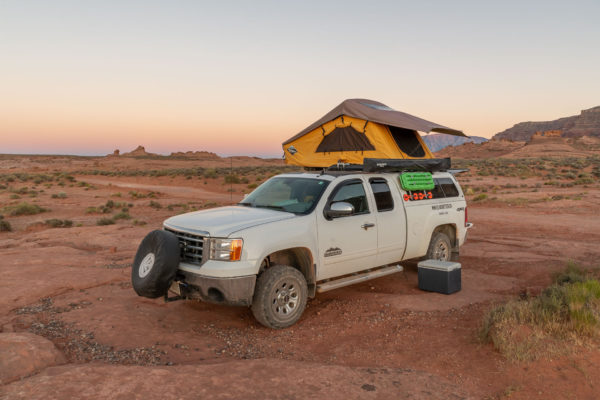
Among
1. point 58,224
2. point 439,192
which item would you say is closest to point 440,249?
point 439,192

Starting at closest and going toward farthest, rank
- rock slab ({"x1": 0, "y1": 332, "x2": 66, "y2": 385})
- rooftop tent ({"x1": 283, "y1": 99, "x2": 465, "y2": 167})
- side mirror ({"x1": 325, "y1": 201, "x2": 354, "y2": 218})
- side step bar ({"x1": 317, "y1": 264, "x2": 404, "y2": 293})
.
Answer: rock slab ({"x1": 0, "y1": 332, "x2": 66, "y2": 385}), side mirror ({"x1": 325, "y1": 201, "x2": 354, "y2": 218}), side step bar ({"x1": 317, "y1": 264, "x2": 404, "y2": 293}), rooftop tent ({"x1": 283, "y1": 99, "x2": 465, "y2": 167})

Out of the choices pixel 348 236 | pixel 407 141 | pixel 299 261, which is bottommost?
pixel 299 261

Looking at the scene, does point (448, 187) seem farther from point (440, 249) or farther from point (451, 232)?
point (440, 249)

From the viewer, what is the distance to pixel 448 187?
8.34 m

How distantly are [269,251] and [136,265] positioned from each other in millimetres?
1747

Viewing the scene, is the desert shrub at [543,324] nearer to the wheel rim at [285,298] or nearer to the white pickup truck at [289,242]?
the white pickup truck at [289,242]

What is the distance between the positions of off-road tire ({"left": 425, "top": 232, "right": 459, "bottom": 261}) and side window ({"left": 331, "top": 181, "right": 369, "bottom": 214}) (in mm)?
1904

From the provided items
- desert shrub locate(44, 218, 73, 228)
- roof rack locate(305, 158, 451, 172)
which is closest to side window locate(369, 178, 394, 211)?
roof rack locate(305, 158, 451, 172)

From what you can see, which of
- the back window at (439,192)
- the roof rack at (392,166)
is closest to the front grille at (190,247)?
the roof rack at (392,166)

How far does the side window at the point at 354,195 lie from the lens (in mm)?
6492

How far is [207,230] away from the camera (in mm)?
5332

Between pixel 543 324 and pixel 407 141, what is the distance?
16.4ft

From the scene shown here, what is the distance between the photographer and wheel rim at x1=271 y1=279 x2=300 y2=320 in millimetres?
5507

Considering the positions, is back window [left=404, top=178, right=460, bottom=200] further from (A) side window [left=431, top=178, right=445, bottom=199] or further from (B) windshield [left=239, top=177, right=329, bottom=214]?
(B) windshield [left=239, top=177, right=329, bottom=214]
